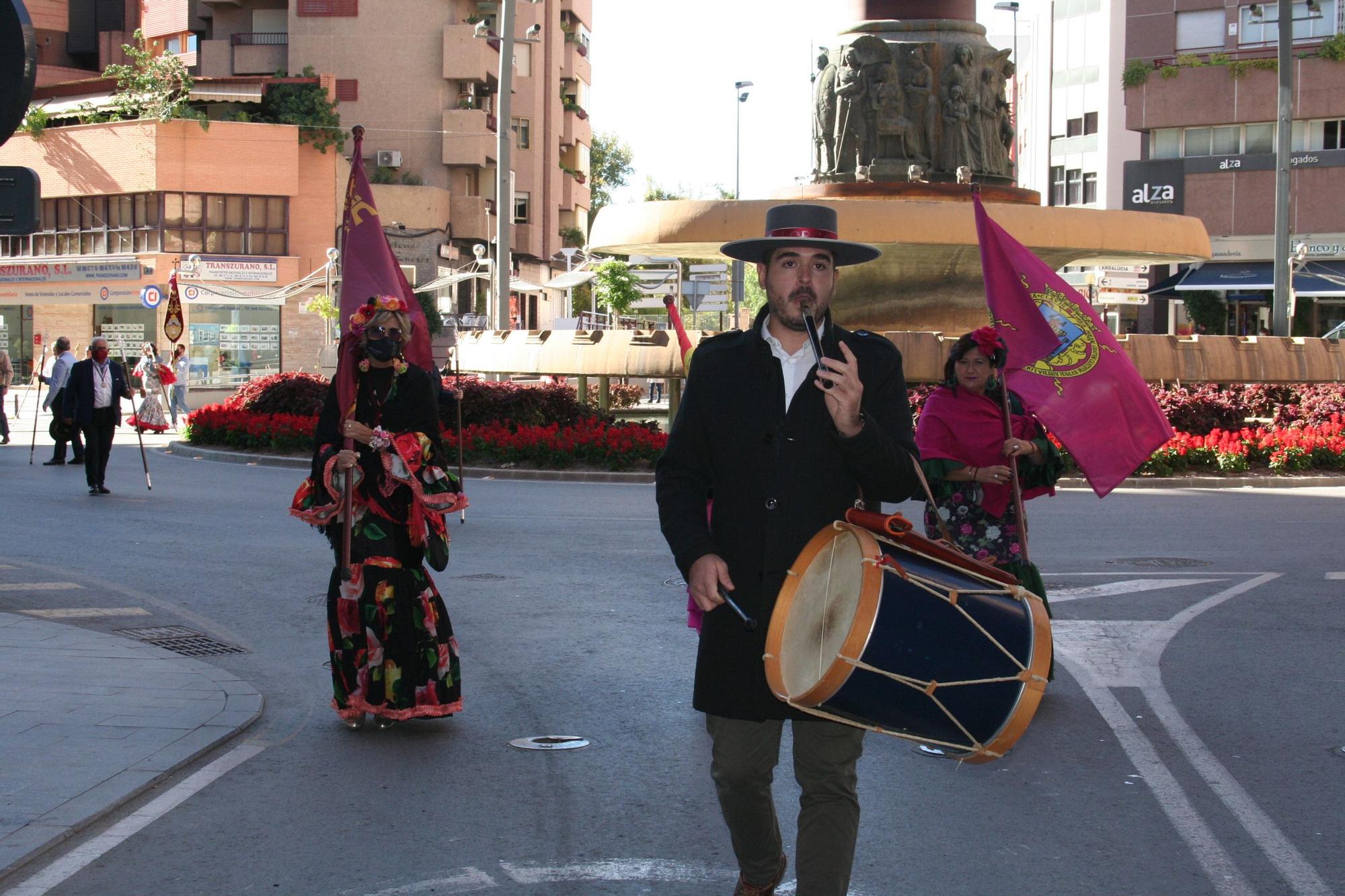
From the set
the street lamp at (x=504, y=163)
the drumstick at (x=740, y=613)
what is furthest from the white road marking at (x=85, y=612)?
the street lamp at (x=504, y=163)

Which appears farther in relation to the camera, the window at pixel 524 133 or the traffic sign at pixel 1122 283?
the window at pixel 524 133

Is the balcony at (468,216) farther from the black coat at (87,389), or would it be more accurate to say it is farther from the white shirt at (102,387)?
the white shirt at (102,387)

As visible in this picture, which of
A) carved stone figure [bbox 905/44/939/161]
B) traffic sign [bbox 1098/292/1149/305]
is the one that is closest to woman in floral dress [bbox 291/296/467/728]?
carved stone figure [bbox 905/44/939/161]

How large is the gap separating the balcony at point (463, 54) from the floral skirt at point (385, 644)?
55.9 meters

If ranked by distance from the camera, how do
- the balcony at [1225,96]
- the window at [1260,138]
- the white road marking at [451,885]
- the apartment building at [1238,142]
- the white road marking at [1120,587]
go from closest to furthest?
1. the white road marking at [451,885]
2. the white road marking at [1120,587]
3. the apartment building at [1238,142]
4. the balcony at [1225,96]
5. the window at [1260,138]

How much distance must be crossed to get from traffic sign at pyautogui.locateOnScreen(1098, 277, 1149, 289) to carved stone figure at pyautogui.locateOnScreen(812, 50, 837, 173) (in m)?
21.1

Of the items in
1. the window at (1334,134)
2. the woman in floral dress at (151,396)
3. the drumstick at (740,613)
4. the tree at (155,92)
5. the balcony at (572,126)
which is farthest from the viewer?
the balcony at (572,126)

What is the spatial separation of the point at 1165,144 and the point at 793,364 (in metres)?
56.8

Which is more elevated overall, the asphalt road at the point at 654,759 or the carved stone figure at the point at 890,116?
the carved stone figure at the point at 890,116

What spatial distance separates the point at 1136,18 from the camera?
58219 mm

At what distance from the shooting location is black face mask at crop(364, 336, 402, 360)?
6.99m

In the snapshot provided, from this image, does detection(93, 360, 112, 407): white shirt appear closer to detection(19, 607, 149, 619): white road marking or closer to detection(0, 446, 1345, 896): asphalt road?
detection(0, 446, 1345, 896): asphalt road

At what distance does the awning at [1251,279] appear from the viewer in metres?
51.0

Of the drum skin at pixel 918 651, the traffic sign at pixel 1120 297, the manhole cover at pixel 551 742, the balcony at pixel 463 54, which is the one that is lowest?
the manhole cover at pixel 551 742
